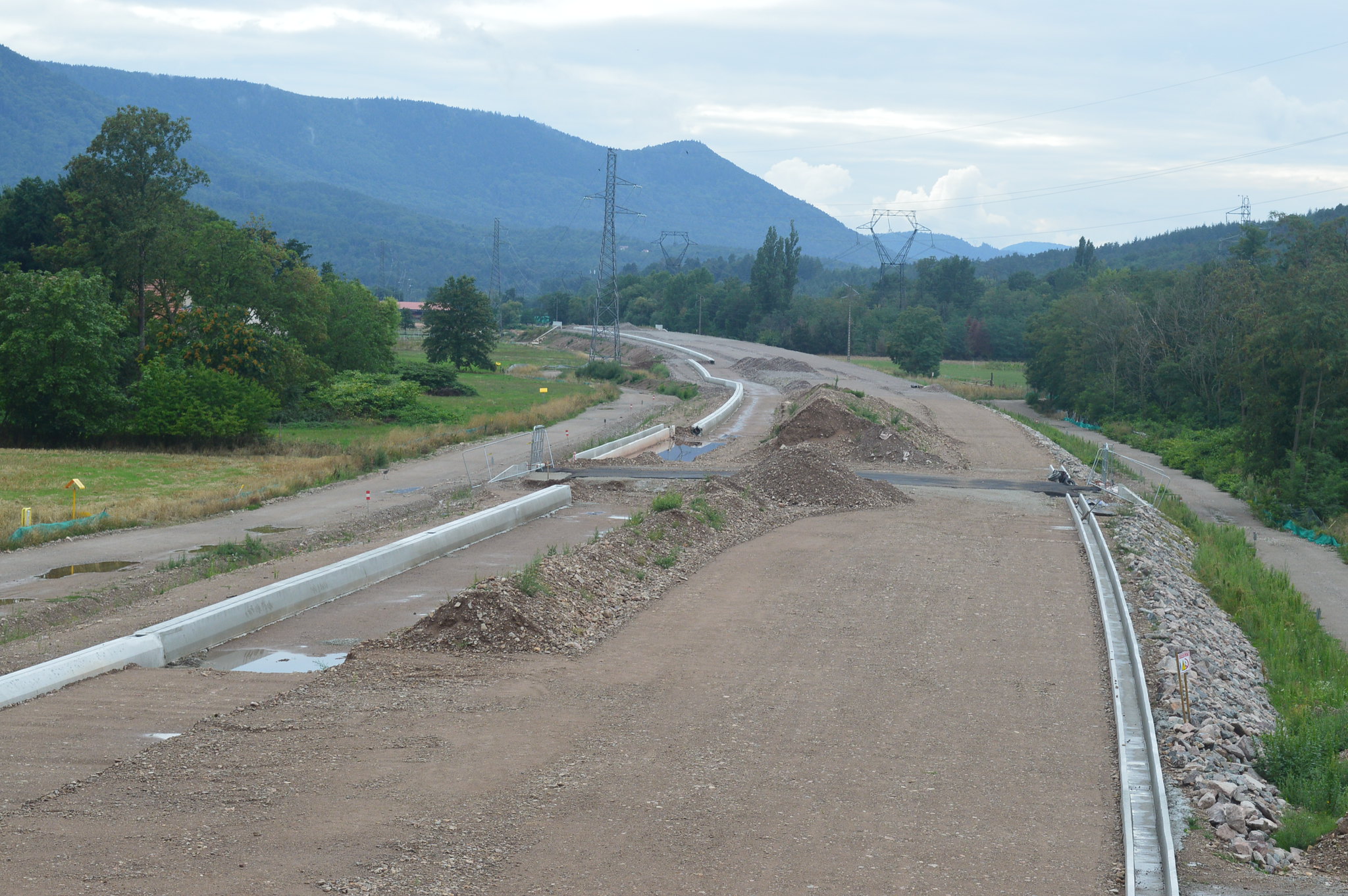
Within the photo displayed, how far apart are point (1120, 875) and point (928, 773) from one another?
1.94 m

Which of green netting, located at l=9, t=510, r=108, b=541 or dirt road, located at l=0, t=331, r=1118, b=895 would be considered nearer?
dirt road, located at l=0, t=331, r=1118, b=895

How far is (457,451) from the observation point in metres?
39.7

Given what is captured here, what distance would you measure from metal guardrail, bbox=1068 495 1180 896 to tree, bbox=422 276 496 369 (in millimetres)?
69196

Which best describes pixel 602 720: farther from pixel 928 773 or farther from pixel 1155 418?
pixel 1155 418

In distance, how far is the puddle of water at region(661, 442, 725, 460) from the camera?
127ft

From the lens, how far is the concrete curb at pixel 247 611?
433 inches

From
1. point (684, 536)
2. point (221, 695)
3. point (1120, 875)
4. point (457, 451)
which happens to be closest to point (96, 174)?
point (457, 451)

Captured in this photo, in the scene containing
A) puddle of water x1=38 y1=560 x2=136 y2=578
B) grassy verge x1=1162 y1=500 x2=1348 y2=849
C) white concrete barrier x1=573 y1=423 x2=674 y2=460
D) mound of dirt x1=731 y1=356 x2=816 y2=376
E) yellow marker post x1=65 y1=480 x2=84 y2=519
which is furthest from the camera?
mound of dirt x1=731 y1=356 x2=816 y2=376

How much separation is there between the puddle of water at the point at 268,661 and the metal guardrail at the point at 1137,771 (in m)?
8.22

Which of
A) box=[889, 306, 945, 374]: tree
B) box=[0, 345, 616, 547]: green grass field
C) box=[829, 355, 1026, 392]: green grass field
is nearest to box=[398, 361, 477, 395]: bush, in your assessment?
box=[0, 345, 616, 547]: green grass field

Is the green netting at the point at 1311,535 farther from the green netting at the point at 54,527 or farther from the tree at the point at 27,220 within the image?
the tree at the point at 27,220

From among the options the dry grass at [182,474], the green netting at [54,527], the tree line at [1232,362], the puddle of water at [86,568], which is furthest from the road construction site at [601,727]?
the tree line at [1232,362]

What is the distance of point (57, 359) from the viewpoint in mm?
40312

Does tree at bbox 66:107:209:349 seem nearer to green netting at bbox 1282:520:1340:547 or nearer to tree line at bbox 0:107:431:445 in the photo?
tree line at bbox 0:107:431:445
